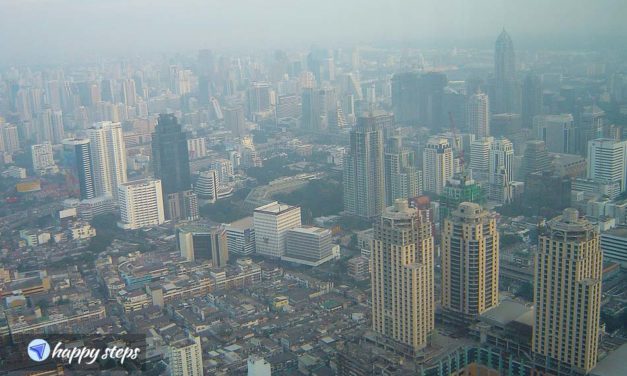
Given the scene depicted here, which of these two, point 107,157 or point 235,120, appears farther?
point 235,120

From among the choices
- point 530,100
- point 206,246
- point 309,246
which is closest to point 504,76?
point 530,100

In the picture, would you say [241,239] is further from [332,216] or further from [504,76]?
[504,76]

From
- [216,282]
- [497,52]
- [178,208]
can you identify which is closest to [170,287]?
[216,282]

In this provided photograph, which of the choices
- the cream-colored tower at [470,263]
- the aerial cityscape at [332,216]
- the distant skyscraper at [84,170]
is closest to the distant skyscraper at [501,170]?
the aerial cityscape at [332,216]

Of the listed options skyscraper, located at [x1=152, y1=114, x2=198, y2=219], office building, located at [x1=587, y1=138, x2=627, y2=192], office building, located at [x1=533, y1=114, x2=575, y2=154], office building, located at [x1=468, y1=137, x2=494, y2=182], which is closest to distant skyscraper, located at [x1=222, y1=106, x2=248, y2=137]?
skyscraper, located at [x1=152, y1=114, x2=198, y2=219]

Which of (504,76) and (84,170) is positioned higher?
(504,76)

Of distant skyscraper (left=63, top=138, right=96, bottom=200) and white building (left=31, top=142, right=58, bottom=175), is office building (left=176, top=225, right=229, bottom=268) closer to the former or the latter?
distant skyscraper (left=63, top=138, right=96, bottom=200)

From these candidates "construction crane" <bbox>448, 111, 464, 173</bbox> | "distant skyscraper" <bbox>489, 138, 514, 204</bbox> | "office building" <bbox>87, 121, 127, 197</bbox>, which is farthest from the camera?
"office building" <bbox>87, 121, 127, 197</bbox>
